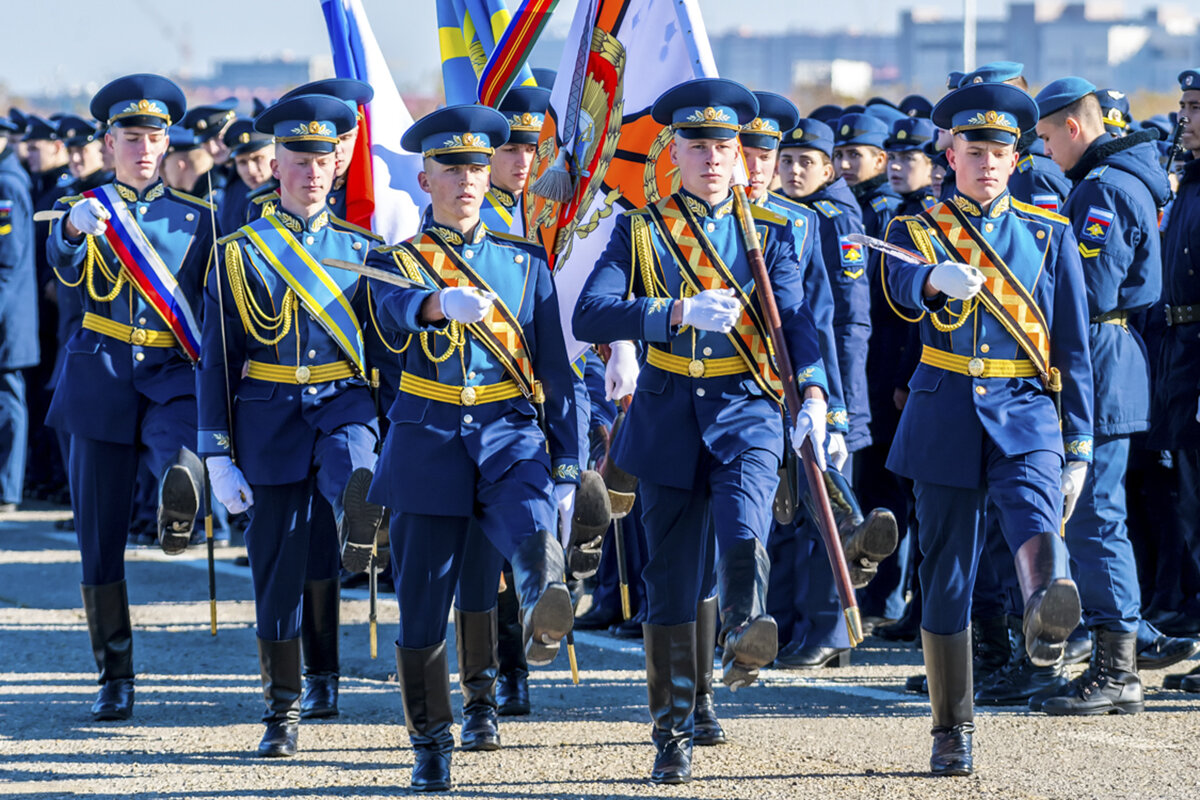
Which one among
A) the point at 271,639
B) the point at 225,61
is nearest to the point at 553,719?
the point at 271,639

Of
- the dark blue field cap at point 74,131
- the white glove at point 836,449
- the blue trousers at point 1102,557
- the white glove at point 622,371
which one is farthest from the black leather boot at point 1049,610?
the dark blue field cap at point 74,131

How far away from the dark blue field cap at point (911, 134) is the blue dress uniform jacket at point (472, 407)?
3346 mm

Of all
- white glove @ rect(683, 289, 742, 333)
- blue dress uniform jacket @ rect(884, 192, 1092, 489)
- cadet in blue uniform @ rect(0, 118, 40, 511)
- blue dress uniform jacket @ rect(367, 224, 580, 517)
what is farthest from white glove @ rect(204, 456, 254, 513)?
cadet in blue uniform @ rect(0, 118, 40, 511)

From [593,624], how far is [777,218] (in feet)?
10.6

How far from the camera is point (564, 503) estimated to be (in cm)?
557

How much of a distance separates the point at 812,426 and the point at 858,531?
0.45 m

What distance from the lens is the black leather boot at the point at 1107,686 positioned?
6551mm

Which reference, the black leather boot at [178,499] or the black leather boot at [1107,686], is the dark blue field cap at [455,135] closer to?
the black leather boot at [178,499]

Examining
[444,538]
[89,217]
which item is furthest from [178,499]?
[444,538]

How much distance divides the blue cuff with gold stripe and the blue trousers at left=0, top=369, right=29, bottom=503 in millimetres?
7728

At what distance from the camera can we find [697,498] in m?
5.67

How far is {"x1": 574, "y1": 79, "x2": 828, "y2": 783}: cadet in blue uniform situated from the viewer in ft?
18.1

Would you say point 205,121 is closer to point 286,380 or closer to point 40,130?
point 40,130

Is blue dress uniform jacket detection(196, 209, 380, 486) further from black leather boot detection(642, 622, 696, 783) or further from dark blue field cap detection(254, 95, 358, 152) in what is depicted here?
black leather boot detection(642, 622, 696, 783)
